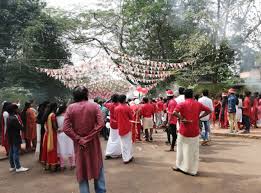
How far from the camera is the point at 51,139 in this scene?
339 inches

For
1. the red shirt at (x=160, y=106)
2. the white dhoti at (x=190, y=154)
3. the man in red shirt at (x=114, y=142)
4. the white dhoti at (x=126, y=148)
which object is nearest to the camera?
the white dhoti at (x=190, y=154)

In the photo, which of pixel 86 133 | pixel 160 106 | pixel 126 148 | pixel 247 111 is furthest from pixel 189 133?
pixel 160 106

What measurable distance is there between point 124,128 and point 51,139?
6.00 feet

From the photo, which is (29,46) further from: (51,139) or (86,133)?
(86,133)

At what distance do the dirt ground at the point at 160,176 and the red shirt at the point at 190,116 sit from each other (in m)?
0.88

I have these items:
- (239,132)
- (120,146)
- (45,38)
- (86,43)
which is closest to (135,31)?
(86,43)

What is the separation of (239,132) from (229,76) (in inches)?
435

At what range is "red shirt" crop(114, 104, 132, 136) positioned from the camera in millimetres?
9211

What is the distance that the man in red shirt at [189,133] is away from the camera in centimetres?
750

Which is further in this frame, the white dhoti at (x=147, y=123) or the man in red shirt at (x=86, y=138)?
the white dhoti at (x=147, y=123)

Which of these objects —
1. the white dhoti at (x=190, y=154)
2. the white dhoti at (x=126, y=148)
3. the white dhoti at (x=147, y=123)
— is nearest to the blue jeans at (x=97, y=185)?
the white dhoti at (x=190, y=154)

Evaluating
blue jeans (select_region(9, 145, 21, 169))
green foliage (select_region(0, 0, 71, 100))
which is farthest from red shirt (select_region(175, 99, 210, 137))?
green foliage (select_region(0, 0, 71, 100))

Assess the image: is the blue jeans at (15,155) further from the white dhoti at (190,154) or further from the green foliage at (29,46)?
the green foliage at (29,46)

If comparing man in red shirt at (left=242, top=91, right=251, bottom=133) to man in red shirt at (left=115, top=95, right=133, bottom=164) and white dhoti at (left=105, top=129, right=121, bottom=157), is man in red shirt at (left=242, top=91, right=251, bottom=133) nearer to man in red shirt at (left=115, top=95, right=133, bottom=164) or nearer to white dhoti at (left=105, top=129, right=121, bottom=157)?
white dhoti at (left=105, top=129, right=121, bottom=157)
